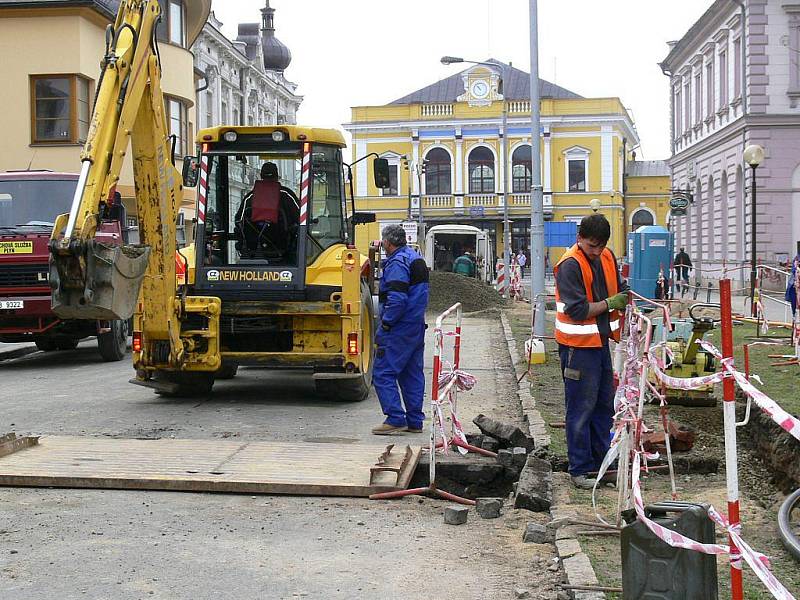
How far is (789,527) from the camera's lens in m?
5.76

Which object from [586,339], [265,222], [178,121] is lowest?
[586,339]

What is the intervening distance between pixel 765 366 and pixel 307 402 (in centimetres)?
601

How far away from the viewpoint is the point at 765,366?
13.7 meters

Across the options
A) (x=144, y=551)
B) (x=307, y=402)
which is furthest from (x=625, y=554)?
(x=307, y=402)

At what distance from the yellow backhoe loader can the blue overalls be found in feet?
5.52

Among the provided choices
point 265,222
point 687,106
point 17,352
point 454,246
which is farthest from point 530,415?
point 454,246

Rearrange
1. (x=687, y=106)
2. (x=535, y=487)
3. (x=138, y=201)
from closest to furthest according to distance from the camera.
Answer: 1. (x=535, y=487)
2. (x=138, y=201)
3. (x=687, y=106)

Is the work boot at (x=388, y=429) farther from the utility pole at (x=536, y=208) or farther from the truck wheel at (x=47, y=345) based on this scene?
the truck wheel at (x=47, y=345)

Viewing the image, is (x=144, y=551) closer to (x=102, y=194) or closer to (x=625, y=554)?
(x=625, y=554)

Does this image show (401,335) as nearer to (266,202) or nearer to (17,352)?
(266,202)

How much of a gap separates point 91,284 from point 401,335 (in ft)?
8.82

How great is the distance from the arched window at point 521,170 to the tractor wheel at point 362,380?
57.1 metres

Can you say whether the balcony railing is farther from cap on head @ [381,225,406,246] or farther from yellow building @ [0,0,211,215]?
cap on head @ [381,225,406,246]

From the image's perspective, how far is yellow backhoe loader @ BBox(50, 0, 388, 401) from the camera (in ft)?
31.7
